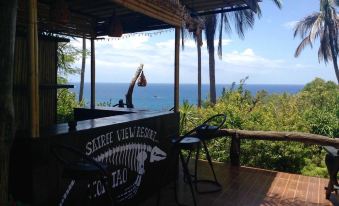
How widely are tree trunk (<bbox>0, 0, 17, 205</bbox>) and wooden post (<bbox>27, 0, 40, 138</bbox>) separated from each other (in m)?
0.49

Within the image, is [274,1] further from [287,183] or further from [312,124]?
[287,183]

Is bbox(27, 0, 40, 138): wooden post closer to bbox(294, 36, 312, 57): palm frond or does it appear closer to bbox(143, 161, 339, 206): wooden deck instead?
bbox(143, 161, 339, 206): wooden deck

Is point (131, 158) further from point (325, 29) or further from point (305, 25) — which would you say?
point (305, 25)

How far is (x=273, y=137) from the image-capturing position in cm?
563

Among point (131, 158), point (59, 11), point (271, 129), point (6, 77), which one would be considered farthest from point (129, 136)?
point (271, 129)

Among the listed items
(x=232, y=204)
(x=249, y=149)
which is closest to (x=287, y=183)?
(x=232, y=204)

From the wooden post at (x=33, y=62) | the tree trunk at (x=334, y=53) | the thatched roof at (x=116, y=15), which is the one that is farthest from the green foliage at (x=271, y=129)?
the tree trunk at (x=334, y=53)

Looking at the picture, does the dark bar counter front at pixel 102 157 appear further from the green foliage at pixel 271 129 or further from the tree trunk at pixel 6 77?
the green foliage at pixel 271 129

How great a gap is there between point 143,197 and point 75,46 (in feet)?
37.2

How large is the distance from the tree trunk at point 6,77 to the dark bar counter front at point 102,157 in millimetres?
478

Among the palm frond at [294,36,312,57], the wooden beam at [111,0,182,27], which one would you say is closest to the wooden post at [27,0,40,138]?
the wooden beam at [111,0,182,27]

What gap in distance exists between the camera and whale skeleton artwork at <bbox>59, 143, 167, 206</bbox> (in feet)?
11.5

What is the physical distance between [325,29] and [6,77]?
24090 millimetres

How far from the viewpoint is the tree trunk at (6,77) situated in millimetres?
2061
